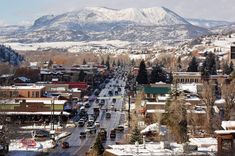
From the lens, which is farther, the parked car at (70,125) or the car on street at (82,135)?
the parked car at (70,125)

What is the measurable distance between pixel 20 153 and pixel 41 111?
17.8m

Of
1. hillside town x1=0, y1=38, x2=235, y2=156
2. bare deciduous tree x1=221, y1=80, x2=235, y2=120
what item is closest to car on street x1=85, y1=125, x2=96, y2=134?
hillside town x1=0, y1=38, x2=235, y2=156

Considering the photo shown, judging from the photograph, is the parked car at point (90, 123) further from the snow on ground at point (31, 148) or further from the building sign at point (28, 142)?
the building sign at point (28, 142)

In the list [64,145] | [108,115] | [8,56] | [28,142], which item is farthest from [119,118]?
[8,56]

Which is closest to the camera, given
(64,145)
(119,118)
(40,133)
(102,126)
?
(64,145)

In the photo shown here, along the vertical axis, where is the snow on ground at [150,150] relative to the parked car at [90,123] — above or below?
above

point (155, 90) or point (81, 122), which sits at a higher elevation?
point (155, 90)

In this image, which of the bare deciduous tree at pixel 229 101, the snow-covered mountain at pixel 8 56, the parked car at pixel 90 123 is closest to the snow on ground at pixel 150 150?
the bare deciduous tree at pixel 229 101

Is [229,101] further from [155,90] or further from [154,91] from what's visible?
[155,90]

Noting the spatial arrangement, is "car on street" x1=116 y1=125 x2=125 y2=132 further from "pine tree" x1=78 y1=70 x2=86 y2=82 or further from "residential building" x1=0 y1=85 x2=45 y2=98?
"pine tree" x1=78 y1=70 x2=86 y2=82

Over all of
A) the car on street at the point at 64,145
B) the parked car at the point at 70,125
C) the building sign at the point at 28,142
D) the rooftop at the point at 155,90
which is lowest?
the parked car at the point at 70,125

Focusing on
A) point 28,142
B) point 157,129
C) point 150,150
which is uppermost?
point 150,150

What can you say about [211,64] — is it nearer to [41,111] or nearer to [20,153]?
[41,111]

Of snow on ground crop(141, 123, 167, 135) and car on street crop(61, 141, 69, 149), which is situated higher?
snow on ground crop(141, 123, 167, 135)
